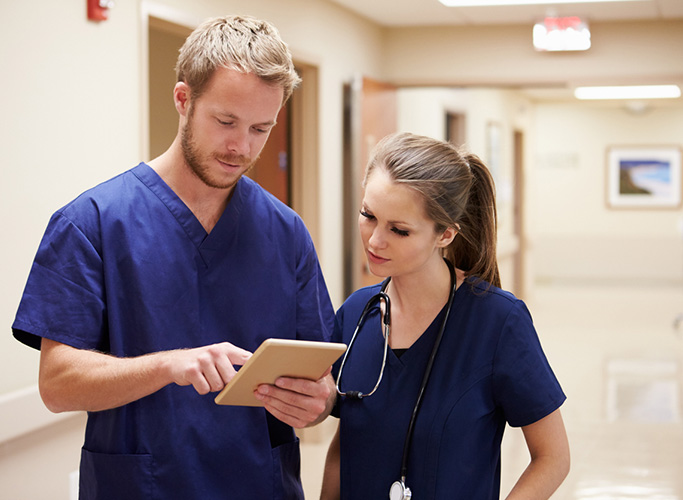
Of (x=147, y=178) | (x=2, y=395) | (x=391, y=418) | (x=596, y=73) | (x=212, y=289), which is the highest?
(x=596, y=73)

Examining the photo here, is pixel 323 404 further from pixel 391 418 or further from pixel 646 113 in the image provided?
pixel 646 113

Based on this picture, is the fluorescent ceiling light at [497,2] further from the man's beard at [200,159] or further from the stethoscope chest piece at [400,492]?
the stethoscope chest piece at [400,492]

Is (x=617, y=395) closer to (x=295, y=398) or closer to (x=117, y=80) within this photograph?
(x=117, y=80)

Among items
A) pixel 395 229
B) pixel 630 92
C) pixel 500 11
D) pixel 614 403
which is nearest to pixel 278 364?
pixel 395 229

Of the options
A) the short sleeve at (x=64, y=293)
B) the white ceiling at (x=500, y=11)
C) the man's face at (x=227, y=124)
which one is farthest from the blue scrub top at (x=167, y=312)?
the white ceiling at (x=500, y=11)

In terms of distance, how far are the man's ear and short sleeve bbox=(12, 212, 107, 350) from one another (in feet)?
0.99

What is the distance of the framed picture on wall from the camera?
472 inches

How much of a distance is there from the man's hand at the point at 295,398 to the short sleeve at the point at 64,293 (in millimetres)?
330

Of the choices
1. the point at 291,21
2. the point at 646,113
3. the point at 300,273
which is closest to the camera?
the point at 300,273

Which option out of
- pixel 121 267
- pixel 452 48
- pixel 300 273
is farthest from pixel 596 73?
pixel 121 267

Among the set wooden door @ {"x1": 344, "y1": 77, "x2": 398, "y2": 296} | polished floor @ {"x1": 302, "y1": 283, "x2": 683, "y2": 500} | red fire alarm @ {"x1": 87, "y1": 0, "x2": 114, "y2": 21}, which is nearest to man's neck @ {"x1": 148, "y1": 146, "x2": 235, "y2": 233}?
red fire alarm @ {"x1": 87, "y1": 0, "x2": 114, "y2": 21}

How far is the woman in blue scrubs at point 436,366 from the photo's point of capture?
1.47 meters

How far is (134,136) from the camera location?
2916 millimetres

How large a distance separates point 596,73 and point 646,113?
24.3ft
